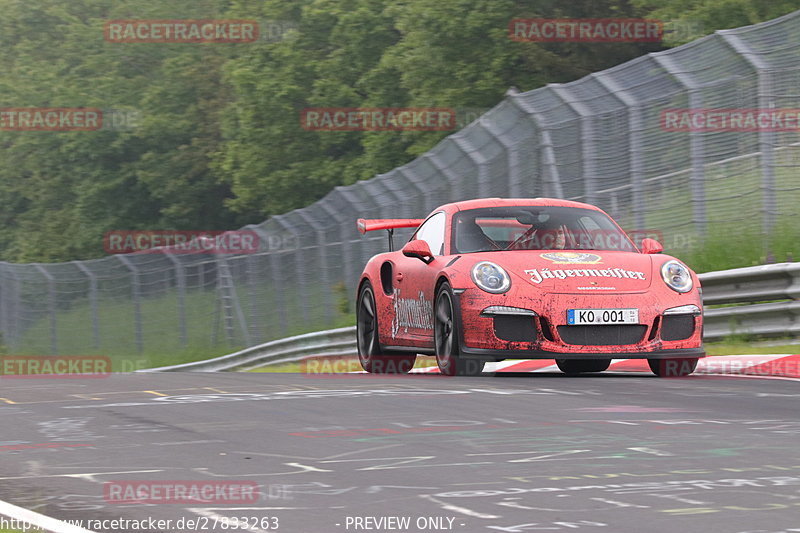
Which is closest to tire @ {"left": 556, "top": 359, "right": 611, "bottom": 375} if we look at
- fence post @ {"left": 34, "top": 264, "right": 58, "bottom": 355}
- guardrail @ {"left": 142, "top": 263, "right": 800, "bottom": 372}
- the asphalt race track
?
guardrail @ {"left": 142, "top": 263, "right": 800, "bottom": 372}

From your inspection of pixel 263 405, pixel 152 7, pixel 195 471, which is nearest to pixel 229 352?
pixel 263 405

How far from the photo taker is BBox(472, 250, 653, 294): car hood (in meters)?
10.0

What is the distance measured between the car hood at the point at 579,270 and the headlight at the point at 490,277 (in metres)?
0.08

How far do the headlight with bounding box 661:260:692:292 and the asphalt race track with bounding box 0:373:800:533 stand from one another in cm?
83

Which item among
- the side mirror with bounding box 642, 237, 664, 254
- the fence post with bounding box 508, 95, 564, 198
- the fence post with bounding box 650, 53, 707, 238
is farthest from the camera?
A: the fence post with bounding box 508, 95, 564, 198

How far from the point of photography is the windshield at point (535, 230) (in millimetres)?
11156

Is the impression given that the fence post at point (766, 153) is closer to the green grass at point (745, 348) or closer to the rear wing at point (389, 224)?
the green grass at point (745, 348)

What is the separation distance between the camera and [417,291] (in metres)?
11.4

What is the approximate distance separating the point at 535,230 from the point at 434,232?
2.97 feet

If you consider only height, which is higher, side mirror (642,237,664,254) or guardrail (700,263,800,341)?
side mirror (642,237,664,254)

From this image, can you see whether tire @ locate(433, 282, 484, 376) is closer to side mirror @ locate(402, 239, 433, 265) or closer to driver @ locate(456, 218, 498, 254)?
side mirror @ locate(402, 239, 433, 265)

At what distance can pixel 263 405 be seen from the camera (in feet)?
27.6

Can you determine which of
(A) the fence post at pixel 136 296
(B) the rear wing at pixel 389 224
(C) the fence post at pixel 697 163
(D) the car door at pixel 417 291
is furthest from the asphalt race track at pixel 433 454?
(A) the fence post at pixel 136 296

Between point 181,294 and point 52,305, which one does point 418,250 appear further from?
point 52,305
